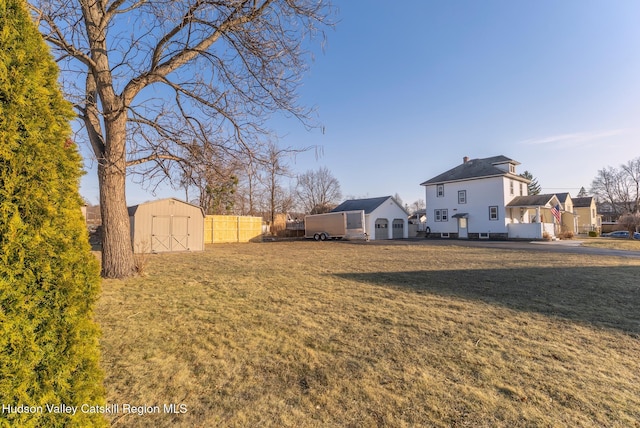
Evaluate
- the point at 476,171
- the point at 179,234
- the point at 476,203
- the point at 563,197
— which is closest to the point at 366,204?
the point at 476,203

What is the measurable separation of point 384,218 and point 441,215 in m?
6.98

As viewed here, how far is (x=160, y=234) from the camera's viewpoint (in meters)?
16.5

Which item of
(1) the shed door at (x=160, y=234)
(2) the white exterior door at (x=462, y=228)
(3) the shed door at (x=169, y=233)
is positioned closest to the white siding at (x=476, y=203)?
(2) the white exterior door at (x=462, y=228)

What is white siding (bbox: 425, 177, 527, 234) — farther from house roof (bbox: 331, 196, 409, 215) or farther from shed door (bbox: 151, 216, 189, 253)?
shed door (bbox: 151, 216, 189, 253)

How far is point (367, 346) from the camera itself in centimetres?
371

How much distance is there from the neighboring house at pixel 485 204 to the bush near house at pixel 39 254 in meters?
29.9

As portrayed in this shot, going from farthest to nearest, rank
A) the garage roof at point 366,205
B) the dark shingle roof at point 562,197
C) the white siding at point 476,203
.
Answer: the dark shingle roof at point 562,197 → the garage roof at point 366,205 → the white siding at point 476,203

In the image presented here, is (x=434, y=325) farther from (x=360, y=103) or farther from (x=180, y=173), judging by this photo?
(x=360, y=103)

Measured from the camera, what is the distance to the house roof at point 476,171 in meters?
28.6

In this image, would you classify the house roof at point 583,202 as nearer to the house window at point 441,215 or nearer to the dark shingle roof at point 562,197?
the dark shingle roof at point 562,197

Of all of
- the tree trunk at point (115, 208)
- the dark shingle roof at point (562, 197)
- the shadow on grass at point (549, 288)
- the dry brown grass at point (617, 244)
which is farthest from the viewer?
the dark shingle roof at point (562, 197)

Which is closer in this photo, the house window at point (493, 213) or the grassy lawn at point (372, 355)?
the grassy lawn at point (372, 355)

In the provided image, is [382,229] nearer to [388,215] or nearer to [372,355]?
[388,215]

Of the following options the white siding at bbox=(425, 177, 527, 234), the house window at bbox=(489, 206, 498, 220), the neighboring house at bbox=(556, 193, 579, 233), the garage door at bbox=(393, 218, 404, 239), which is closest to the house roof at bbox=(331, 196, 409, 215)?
the garage door at bbox=(393, 218, 404, 239)
